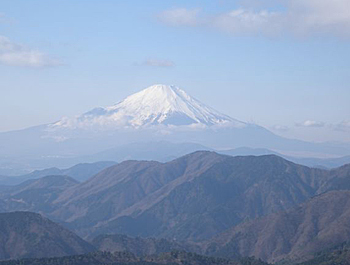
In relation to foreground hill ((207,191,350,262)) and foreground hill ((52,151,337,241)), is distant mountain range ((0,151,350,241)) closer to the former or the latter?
foreground hill ((52,151,337,241))

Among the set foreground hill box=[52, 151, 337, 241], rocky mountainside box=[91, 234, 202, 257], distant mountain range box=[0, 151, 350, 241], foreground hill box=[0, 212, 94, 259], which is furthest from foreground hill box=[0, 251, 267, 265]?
distant mountain range box=[0, 151, 350, 241]

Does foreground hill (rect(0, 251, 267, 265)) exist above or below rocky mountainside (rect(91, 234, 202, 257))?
above

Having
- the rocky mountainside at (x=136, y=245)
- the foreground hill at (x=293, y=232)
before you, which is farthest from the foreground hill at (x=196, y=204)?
the rocky mountainside at (x=136, y=245)

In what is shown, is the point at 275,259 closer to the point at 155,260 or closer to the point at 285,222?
the point at 285,222

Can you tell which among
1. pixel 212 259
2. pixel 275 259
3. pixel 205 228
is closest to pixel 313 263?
pixel 212 259

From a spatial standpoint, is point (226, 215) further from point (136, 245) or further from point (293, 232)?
point (136, 245)
